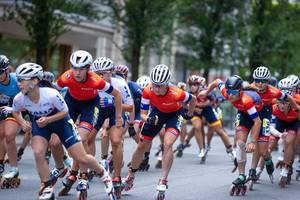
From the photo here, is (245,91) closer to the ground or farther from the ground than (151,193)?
farther from the ground

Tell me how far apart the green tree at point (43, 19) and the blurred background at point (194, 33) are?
376 cm

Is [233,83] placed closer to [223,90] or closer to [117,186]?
[223,90]

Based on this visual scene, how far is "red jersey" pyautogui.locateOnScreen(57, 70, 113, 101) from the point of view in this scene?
420 inches

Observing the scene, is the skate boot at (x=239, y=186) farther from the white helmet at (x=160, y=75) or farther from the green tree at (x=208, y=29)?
the green tree at (x=208, y=29)

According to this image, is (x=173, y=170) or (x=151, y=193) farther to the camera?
(x=173, y=170)

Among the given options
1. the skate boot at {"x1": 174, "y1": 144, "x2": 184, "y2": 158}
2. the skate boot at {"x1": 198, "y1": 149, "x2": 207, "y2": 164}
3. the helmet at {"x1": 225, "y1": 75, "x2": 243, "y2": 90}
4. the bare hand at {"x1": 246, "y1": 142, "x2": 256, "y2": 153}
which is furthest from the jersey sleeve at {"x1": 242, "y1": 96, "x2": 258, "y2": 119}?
the skate boot at {"x1": 174, "y1": 144, "x2": 184, "y2": 158}

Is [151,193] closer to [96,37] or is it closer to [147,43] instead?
[147,43]

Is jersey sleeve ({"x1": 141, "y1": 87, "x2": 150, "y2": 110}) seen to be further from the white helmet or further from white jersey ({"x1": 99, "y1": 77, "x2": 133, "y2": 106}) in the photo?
white jersey ({"x1": 99, "y1": 77, "x2": 133, "y2": 106})

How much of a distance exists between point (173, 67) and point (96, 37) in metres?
12.5

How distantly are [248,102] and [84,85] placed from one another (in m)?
2.88

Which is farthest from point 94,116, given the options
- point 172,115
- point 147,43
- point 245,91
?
point 147,43

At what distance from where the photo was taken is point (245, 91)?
12.4 meters

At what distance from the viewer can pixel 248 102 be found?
1209 centimetres

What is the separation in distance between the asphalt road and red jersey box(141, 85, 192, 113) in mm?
1410
